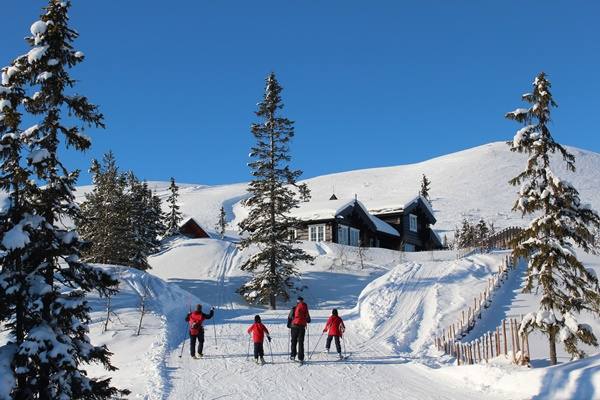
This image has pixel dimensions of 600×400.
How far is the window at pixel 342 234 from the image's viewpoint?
51.7 m

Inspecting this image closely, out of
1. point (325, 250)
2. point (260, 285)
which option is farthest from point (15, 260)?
point (325, 250)

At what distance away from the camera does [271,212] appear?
3488cm

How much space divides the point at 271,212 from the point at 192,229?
38.8m

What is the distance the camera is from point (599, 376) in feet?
39.8

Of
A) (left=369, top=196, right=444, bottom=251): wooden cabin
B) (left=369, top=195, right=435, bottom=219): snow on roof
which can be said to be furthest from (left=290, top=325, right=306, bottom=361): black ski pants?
(left=369, top=195, right=435, bottom=219): snow on roof

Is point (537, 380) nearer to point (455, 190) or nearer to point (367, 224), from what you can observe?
point (367, 224)

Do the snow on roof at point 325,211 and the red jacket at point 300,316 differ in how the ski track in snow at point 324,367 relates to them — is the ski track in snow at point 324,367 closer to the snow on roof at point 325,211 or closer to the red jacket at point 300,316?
the red jacket at point 300,316

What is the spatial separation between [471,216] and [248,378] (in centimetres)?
11702

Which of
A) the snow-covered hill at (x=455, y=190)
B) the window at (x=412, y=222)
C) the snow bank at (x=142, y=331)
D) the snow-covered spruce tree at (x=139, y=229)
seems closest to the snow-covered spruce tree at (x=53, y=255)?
the snow bank at (x=142, y=331)

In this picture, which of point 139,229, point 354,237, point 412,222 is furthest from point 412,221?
point 139,229

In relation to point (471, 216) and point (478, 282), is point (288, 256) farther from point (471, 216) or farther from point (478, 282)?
point (471, 216)

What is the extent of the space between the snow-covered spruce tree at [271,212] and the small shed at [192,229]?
36.2m

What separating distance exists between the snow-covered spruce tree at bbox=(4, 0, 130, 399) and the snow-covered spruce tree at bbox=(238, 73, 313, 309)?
22.3 meters

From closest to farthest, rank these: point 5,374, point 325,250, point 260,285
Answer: point 5,374 → point 260,285 → point 325,250
